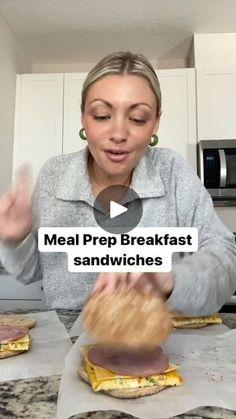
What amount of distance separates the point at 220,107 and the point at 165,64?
0.72 meters

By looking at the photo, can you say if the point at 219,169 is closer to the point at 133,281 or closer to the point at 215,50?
the point at 215,50

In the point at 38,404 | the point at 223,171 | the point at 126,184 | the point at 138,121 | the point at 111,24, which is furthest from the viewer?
the point at 111,24

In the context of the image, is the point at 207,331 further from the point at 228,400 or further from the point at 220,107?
the point at 220,107

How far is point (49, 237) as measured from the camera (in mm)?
446

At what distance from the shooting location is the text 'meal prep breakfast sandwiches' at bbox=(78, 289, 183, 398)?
1.52 ft

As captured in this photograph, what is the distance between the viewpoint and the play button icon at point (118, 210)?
509 mm

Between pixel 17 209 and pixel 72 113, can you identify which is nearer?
pixel 17 209

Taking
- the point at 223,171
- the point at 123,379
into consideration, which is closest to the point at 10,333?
the point at 123,379

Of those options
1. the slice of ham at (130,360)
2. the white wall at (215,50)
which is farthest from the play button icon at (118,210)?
the white wall at (215,50)

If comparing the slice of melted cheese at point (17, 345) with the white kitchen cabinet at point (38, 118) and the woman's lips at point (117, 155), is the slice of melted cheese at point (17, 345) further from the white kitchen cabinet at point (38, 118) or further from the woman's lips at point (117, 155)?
the white kitchen cabinet at point (38, 118)

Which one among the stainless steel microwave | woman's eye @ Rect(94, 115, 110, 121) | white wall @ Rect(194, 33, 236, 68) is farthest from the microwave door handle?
woman's eye @ Rect(94, 115, 110, 121)

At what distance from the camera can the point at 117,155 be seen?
766mm

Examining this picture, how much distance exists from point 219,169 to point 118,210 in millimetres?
1701

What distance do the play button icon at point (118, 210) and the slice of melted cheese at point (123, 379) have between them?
17cm
